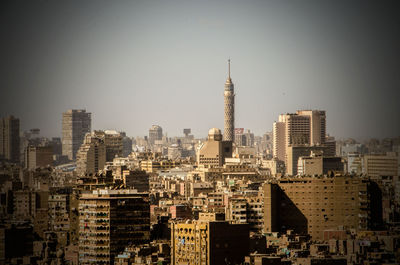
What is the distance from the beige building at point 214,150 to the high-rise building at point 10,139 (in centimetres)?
2944

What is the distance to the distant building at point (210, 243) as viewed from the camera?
40.6 meters

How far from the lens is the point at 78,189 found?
2088 inches

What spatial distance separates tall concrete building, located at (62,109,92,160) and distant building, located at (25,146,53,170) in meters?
1.89

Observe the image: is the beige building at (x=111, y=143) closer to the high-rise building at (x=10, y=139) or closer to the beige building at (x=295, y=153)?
the beige building at (x=295, y=153)

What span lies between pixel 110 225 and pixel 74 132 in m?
52.0

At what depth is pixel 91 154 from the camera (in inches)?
3612

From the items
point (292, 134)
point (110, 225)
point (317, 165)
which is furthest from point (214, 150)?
point (110, 225)

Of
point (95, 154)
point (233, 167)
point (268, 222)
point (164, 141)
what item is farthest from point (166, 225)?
point (164, 141)

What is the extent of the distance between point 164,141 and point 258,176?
43.1 m

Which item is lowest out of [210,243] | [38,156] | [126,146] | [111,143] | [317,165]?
[210,243]

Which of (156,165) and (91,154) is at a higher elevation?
(91,154)

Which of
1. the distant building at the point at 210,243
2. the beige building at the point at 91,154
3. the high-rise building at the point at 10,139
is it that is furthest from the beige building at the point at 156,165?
the distant building at the point at 210,243

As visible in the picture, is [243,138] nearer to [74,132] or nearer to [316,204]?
[74,132]

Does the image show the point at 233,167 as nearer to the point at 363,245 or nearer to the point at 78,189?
the point at 78,189
